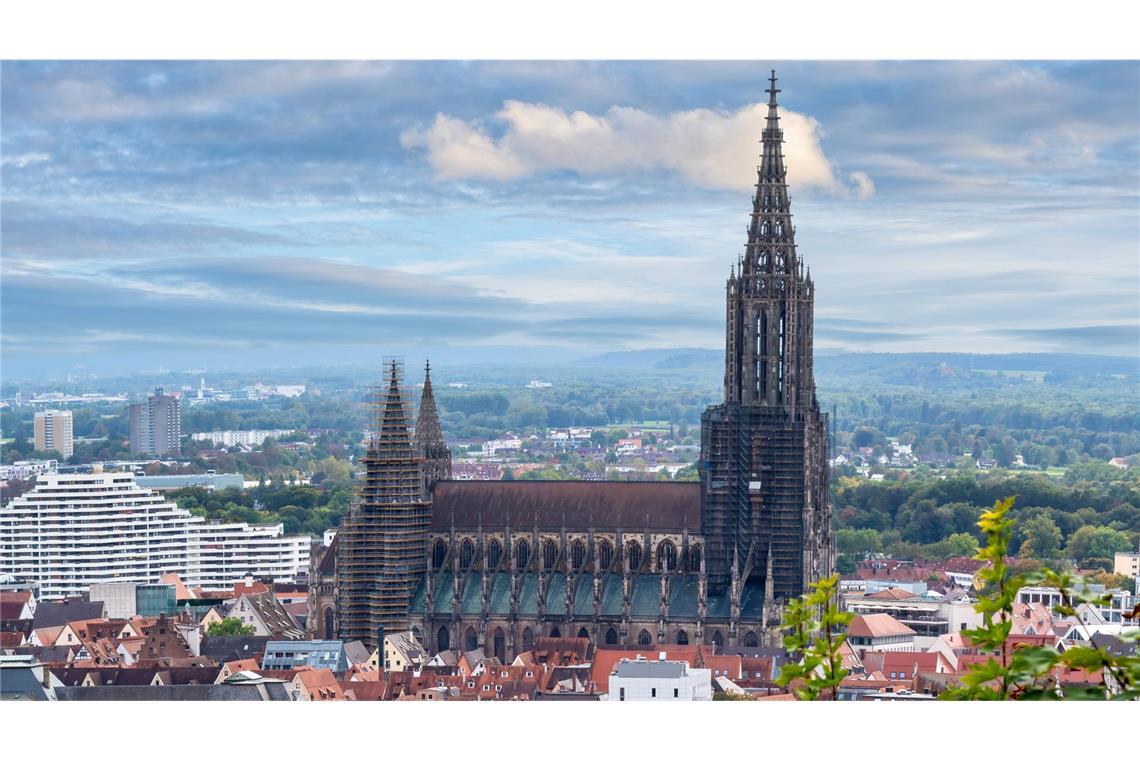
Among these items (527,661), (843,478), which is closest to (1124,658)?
(527,661)

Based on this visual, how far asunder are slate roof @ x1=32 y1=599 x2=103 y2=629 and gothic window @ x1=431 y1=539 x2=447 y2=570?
19.8 m

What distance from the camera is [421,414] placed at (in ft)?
294

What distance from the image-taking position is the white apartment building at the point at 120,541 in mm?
147125

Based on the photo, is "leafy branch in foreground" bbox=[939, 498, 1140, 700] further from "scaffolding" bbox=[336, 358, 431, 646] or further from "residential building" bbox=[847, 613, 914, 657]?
"residential building" bbox=[847, 613, 914, 657]

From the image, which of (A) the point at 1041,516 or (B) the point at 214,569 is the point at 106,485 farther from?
(A) the point at 1041,516

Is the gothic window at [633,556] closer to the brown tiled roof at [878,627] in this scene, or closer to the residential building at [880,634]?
the residential building at [880,634]

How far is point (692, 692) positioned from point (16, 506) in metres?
96.0

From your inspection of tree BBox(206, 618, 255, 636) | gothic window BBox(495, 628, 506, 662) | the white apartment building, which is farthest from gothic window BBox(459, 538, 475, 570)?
the white apartment building

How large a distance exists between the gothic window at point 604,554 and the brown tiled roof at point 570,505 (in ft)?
1.95

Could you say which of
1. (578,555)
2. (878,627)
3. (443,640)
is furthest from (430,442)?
(878,627)

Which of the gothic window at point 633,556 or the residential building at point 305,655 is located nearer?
the residential building at point 305,655

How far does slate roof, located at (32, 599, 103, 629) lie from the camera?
9650 centimetres

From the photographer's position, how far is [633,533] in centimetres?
8106

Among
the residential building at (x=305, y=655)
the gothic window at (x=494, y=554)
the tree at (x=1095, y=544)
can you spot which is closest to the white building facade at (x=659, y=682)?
the residential building at (x=305, y=655)
